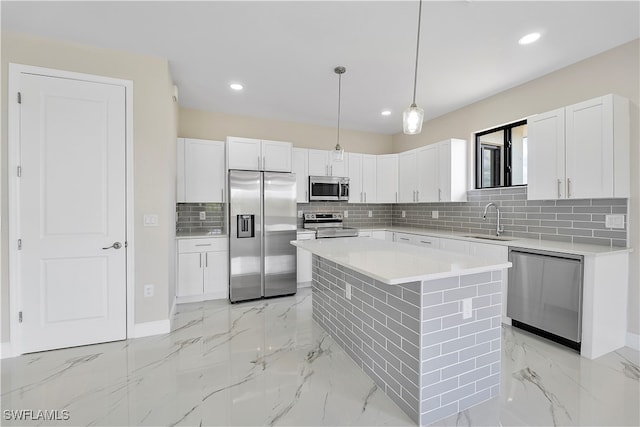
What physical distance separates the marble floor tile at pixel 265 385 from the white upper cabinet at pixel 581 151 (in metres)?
1.42

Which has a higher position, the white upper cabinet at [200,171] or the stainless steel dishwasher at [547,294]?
the white upper cabinet at [200,171]

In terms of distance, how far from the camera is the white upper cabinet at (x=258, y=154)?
12.9 feet

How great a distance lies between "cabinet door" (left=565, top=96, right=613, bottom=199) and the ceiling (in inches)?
22.3

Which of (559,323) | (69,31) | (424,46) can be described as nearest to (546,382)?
(559,323)

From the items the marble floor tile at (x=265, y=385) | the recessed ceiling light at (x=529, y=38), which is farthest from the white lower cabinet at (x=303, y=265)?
the recessed ceiling light at (x=529, y=38)

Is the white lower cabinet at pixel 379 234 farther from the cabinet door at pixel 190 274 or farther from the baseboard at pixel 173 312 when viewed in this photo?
the baseboard at pixel 173 312

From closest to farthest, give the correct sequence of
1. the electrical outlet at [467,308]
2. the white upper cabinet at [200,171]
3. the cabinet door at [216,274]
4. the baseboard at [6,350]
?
1. the electrical outlet at [467,308]
2. the baseboard at [6,350]
3. the cabinet door at [216,274]
4. the white upper cabinet at [200,171]

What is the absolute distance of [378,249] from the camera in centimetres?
240

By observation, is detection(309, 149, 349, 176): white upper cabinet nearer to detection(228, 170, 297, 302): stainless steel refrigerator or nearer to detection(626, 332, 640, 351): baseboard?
detection(228, 170, 297, 302): stainless steel refrigerator

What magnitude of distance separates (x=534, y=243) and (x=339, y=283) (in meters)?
1.98

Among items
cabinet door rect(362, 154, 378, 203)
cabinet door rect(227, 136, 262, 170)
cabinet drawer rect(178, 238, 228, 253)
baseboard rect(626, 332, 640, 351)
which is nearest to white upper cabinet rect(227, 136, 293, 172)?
cabinet door rect(227, 136, 262, 170)

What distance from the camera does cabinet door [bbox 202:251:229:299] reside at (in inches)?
148

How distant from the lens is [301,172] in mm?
4621

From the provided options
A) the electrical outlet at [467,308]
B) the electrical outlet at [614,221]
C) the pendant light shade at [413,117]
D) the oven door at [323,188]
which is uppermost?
the pendant light shade at [413,117]
